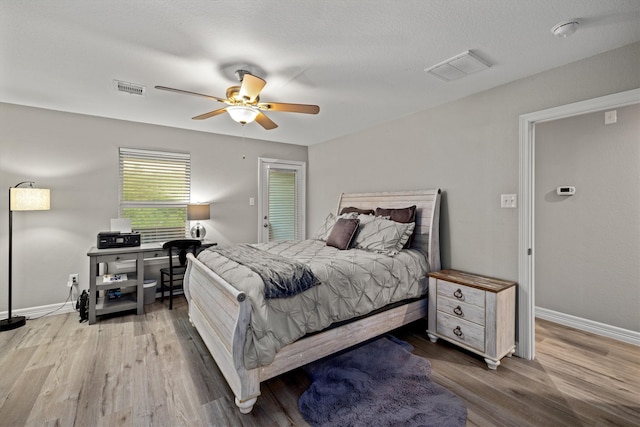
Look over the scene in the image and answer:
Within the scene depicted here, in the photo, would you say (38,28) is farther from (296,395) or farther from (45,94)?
(296,395)

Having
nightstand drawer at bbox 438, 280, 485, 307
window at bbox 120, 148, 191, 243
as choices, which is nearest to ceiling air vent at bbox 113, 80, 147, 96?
window at bbox 120, 148, 191, 243

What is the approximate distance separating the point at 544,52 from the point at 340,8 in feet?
5.29

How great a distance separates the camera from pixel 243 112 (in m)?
2.47

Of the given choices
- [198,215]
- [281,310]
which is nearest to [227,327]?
[281,310]

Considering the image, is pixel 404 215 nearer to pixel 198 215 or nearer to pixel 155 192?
pixel 198 215

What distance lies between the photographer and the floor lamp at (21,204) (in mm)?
3020

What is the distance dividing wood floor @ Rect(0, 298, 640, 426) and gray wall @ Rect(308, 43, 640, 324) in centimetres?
83

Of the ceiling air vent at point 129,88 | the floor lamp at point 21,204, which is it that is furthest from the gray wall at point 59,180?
the ceiling air vent at point 129,88

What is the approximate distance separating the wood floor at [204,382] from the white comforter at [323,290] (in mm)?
478

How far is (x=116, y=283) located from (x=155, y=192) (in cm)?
138

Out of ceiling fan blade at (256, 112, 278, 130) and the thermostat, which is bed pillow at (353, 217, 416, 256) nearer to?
ceiling fan blade at (256, 112, 278, 130)

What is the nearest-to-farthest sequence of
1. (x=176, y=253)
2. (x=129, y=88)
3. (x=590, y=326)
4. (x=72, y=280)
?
(x=129, y=88)
(x=590, y=326)
(x=72, y=280)
(x=176, y=253)

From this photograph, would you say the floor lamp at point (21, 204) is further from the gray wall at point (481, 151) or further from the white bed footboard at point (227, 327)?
the gray wall at point (481, 151)

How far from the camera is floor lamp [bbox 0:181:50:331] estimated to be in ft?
9.91
